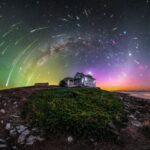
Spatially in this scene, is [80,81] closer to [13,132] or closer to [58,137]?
[13,132]

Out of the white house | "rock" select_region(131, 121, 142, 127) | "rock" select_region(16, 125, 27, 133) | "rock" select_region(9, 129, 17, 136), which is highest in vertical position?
the white house

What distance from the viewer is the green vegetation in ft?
30.1

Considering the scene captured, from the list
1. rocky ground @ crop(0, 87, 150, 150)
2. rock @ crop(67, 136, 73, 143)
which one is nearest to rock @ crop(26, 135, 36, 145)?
rocky ground @ crop(0, 87, 150, 150)

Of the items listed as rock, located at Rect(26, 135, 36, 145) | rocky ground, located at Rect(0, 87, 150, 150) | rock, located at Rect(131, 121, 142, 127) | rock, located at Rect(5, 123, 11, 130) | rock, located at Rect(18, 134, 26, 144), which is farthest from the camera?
rock, located at Rect(131, 121, 142, 127)

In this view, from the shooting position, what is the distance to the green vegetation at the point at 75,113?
917cm

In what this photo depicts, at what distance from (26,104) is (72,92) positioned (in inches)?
112

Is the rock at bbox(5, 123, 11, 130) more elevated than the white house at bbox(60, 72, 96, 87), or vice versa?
the white house at bbox(60, 72, 96, 87)

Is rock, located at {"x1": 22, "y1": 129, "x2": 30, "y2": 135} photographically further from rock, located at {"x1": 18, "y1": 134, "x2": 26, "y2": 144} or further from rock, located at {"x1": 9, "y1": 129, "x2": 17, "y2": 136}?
rock, located at {"x1": 9, "y1": 129, "x2": 17, "y2": 136}

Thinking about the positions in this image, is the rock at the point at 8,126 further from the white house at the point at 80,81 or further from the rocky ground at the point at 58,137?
the white house at the point at 80,81

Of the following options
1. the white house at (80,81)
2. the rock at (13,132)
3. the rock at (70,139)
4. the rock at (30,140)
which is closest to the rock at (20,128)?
the rock at (13,132)

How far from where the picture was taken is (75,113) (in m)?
10.2

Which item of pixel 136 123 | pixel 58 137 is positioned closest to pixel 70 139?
pixel 58 137

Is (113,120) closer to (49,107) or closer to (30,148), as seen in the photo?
(49,107)

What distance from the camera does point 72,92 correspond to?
13.4m
